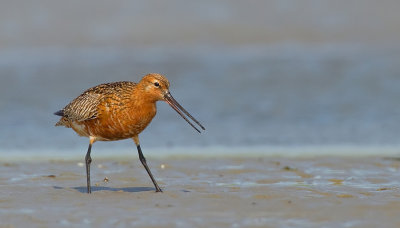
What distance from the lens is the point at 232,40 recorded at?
18.3 metres

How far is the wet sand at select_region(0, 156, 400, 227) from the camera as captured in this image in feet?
22.0

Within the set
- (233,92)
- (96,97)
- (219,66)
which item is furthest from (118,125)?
(219,66)

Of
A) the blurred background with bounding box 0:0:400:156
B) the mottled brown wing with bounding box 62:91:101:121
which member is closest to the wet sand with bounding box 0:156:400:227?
the mottled brown wing with bounding box 62:91:101:121

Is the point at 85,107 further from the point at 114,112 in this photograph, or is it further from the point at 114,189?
the point at 114,189

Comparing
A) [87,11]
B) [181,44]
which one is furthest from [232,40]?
[87,11]

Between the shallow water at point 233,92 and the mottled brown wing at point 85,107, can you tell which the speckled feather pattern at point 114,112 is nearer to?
the mottled brown wing at point 85,107

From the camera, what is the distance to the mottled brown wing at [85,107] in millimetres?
Result: 8281

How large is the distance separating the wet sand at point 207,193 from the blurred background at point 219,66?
60.3 inches

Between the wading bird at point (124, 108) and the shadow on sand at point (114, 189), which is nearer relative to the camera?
the wading bird at point (124, 108)

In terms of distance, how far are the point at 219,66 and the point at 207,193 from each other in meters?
8.59

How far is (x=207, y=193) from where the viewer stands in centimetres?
789

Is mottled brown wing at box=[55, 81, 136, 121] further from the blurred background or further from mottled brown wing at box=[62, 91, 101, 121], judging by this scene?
the blurred background

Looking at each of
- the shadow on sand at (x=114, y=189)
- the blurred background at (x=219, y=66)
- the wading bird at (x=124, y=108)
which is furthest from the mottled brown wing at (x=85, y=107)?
the blurred background at (x=219, y=66)

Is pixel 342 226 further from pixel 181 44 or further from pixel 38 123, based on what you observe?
pixel 181 44
